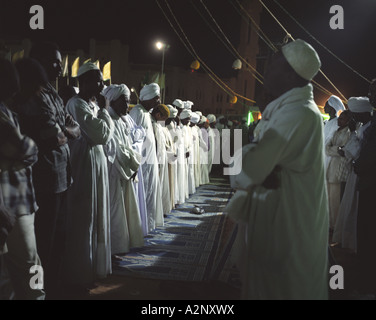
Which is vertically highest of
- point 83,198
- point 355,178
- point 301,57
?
point 301,57

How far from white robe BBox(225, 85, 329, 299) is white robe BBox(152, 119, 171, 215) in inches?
164

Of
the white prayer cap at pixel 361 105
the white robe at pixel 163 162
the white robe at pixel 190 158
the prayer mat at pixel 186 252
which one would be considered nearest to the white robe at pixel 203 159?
the white robe at pixel 190 158

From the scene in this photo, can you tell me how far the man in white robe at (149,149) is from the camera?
6.10 metres

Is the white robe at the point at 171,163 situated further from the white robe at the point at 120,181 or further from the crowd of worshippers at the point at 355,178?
the crowd of worshippers at the point at 355,178

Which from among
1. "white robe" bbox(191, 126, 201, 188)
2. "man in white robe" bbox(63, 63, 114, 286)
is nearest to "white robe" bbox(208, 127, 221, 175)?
"white robe" bbox(191, 126, 201, 188)

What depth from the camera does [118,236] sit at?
492cm

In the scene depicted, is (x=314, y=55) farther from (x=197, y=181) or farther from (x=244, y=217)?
(x=197, y=181)

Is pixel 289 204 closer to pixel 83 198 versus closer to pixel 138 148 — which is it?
pixel 83 198

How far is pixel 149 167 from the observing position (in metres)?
6.19

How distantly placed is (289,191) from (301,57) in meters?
0.95

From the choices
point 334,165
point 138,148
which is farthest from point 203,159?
point 138,148

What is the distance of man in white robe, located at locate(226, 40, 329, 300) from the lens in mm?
2514

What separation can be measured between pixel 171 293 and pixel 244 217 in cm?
154

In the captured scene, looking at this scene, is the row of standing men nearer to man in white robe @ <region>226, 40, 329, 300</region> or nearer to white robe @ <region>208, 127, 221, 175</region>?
man in white robe @ <region>226, 40, 329, 300</region>
